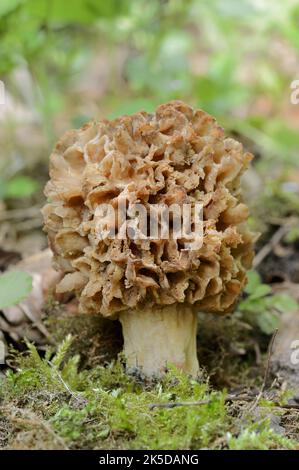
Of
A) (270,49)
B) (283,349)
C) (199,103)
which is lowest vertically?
(283,349)

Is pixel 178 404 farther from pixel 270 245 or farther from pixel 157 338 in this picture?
pixel 270 245

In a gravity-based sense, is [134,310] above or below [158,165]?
below

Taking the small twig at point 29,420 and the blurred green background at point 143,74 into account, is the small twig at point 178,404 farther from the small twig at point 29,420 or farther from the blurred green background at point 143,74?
the blurred green background at point 143,74

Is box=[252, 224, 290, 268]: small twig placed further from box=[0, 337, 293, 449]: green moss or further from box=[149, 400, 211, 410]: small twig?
box=[149, 400, 211, 410]: small twig

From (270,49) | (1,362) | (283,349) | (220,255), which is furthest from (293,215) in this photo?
(270,49)

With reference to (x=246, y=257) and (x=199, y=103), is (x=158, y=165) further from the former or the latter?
(x=199, y=103)

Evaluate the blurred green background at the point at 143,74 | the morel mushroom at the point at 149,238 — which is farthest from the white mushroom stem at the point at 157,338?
the blurred green background at the point at 143,74
